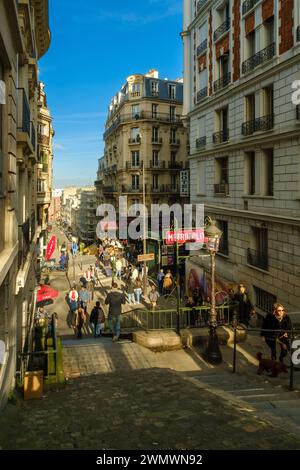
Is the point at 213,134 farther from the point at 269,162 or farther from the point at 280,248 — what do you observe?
the point at 280,248

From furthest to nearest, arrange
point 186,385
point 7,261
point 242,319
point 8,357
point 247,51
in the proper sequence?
point 247,51
point 242,319
point 186,385
point 8,357
point 7,261

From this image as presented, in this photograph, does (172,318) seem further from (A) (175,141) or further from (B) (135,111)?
(B) (135,111)

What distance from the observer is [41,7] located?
55.7 feet

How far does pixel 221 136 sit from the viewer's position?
2053 cm

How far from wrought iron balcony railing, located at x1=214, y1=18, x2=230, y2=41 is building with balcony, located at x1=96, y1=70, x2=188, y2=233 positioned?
25.8 metres

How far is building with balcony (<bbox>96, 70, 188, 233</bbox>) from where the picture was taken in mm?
47031

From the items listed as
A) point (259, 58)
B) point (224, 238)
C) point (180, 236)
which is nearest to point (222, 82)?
point (259, 58)

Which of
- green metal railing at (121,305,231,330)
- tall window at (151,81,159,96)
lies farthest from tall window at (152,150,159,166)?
green metal railing at (121,305,231,330)

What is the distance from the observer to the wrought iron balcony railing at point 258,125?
51.6ft

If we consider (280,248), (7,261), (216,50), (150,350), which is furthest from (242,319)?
(216,50)

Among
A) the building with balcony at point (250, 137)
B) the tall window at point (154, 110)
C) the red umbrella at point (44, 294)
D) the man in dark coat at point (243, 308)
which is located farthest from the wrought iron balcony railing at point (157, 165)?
the man in dark coat at point (243, 308)

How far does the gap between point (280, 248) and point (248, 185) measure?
403 cm
